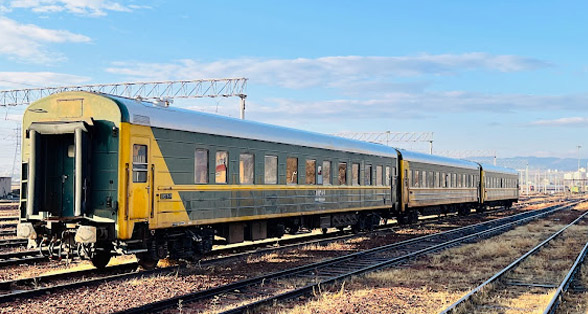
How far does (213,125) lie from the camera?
1409cm

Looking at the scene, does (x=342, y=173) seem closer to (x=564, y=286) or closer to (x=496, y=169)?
(x=564, y=286)

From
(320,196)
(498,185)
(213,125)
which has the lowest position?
(320,196)

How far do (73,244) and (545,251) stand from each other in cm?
1373

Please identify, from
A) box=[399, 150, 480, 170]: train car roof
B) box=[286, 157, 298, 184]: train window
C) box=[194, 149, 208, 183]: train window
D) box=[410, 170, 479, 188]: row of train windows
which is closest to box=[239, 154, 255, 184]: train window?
box=[194, 149, 208, 183]: train window

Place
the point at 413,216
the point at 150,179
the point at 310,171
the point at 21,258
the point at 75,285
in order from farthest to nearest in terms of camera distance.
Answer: the point at 413,216, the point at 310,171, the point at 21,258, the point at 150,179, the point at 75,285

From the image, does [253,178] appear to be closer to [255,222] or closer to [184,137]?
[255,222]

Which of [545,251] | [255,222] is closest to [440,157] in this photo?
[545,251]

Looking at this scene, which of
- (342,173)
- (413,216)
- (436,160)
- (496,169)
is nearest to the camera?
(342,173)

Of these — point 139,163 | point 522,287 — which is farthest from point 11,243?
point 522,287

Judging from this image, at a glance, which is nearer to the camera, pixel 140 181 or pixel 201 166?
pixel 140 181

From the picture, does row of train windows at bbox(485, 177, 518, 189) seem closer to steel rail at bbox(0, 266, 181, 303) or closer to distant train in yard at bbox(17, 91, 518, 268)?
distant train in yard at bbox(17, 91, 518, 268)

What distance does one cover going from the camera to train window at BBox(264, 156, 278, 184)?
16219 millimetres

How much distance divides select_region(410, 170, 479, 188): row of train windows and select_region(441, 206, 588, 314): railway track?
33.4 ft

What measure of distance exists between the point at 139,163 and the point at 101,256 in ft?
8.45
